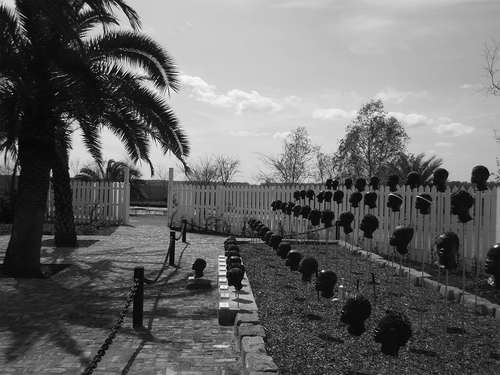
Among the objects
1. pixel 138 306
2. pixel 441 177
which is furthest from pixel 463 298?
pixel 138 306

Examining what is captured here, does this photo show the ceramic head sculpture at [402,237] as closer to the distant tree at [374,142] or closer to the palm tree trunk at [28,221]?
the palm tree trunk at [28,221]

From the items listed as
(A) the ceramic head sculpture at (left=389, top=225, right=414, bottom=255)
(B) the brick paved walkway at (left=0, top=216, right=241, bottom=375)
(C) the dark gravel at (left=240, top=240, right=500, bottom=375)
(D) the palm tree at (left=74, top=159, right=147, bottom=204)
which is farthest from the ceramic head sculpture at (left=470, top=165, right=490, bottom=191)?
(D) the palm tree at (left=74, top=159, right=147, bottom=204)

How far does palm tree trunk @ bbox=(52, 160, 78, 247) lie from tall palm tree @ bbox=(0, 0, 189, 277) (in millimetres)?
2851

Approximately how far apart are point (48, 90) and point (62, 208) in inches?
185

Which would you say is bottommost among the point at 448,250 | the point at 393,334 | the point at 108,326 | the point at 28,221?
the point at 108,326

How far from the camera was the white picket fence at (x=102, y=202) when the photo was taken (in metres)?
19.3

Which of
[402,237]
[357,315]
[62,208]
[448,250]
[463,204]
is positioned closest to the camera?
[357,315]

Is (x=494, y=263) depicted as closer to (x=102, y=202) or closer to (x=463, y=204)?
(x=463, y=204)

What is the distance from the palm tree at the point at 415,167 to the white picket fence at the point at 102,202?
11529 mm

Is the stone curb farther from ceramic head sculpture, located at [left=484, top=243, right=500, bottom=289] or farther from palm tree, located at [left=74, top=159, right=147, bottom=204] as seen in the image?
palm tree, located at [left=74, top=159, right=147, bottom=204]

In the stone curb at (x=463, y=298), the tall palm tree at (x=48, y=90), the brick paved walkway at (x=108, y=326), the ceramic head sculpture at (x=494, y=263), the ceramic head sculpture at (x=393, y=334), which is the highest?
the tall palm tree at (x=48, y=90)

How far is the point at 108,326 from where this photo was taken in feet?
18.1

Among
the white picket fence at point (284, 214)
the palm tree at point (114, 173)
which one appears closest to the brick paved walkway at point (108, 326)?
the white picket fence at point (284, 214)

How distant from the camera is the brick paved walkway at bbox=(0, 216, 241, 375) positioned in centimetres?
438
